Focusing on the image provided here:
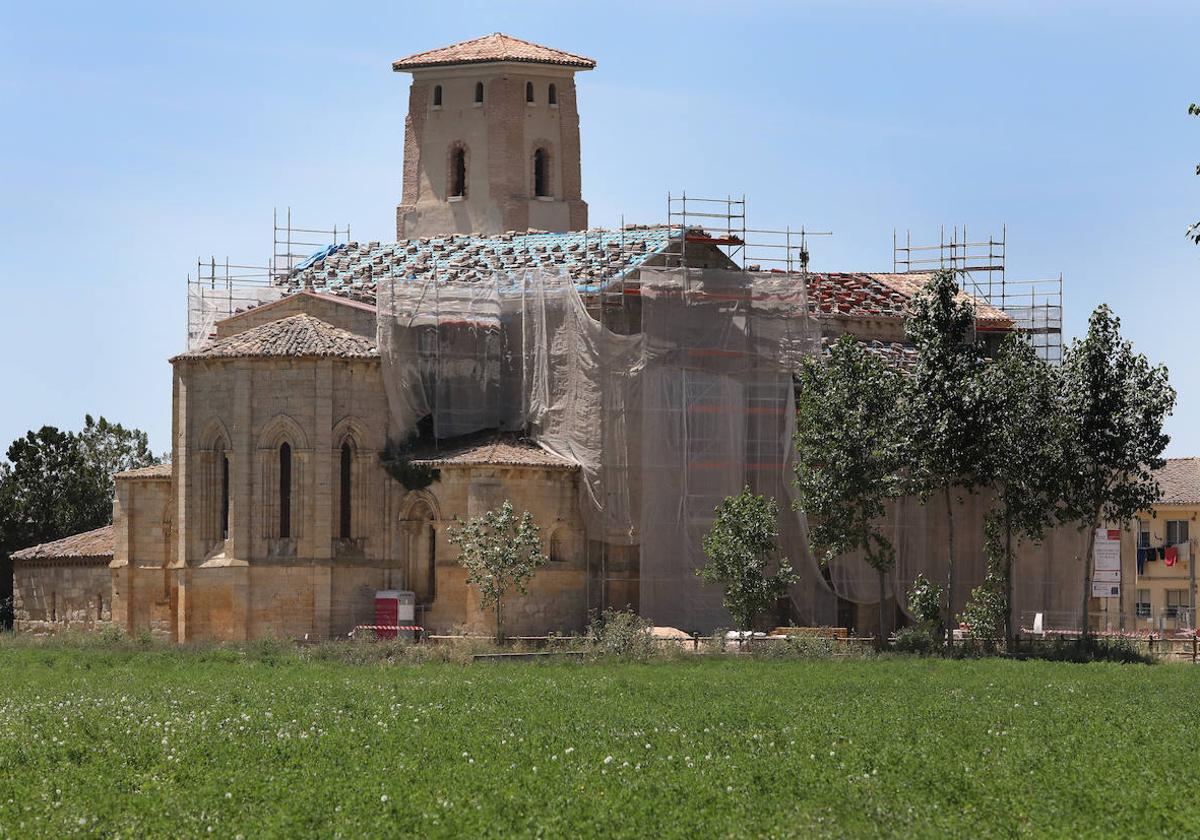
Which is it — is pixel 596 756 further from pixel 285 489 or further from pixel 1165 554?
pixel 1165 554

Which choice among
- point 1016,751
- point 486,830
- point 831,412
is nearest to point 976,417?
point 831,412

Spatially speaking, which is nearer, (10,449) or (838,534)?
(838,534)

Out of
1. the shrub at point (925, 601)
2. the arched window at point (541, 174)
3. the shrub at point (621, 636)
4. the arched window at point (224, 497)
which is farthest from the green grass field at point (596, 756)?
the arched window at point (541, 174)

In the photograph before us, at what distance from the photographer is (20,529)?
7419 cm

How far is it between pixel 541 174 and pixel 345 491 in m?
15.7

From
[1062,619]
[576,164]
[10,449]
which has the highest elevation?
[576,164]

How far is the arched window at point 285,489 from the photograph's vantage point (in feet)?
170

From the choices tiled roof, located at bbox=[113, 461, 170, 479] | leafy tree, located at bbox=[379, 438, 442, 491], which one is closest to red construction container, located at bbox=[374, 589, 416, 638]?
leafy tree, located at bbox=[379, 438, 442, 491]

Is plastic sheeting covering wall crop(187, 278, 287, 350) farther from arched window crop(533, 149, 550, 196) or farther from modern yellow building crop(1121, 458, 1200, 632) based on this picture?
modern yellow building crop(1121, 458, 1200, 632)

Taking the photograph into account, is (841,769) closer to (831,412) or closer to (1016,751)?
(1016,751)

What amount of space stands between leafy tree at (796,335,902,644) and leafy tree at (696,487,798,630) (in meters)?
1.31

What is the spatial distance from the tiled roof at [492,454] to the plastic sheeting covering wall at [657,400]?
1.55ft

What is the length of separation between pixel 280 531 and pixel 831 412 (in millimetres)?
14149

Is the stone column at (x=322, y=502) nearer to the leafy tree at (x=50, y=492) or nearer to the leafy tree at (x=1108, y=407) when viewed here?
the leafy tree at (x=1108, y=407)
